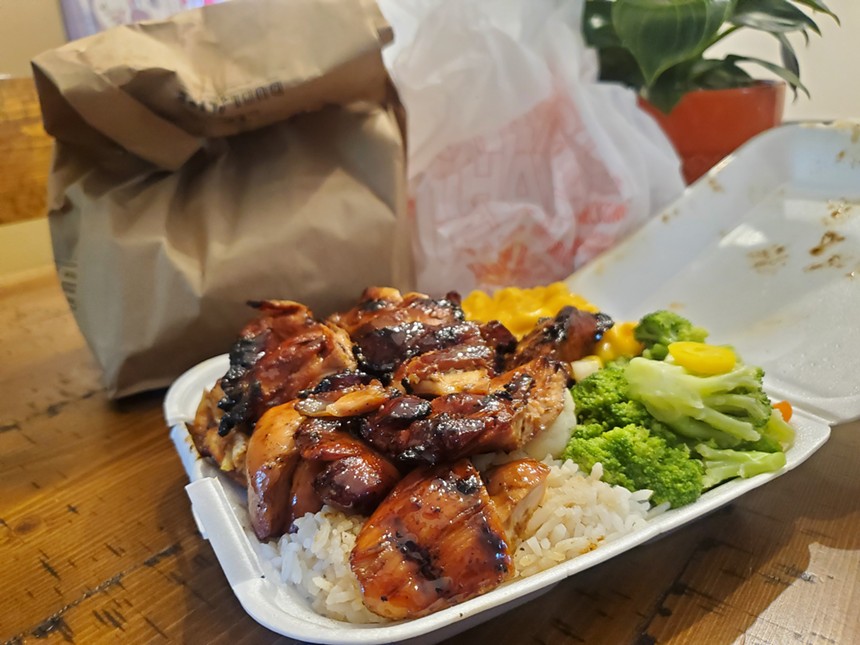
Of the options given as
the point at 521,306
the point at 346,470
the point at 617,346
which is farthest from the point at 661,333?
the point at 346,470

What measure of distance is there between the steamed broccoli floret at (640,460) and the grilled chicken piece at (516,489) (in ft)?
0.38

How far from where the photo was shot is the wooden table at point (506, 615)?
821 millimetres

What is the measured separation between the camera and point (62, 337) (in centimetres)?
189

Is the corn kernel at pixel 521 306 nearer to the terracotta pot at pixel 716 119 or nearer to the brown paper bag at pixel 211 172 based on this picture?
the brown paper bag at pixel 211 172

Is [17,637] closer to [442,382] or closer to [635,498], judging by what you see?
[442,382]

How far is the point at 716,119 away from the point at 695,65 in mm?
204

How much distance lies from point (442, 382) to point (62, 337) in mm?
1395

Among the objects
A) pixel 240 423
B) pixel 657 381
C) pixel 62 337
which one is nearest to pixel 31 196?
pixel 62 337

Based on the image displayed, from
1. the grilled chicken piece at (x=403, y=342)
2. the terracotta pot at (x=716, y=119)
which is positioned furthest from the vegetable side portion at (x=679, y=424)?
the terracotta pot at (x=716, y=119)

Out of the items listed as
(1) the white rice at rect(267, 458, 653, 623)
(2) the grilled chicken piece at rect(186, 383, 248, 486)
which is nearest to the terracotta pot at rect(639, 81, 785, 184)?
(1) the white rice at rect(267, 458, 653, 623)

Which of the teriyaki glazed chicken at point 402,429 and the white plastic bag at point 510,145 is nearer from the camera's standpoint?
the teriyaki glazed chicken at point 402,429

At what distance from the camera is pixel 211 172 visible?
5.03 feet

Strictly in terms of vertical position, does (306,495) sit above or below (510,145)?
below

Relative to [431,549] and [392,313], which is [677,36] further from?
[431,549]
